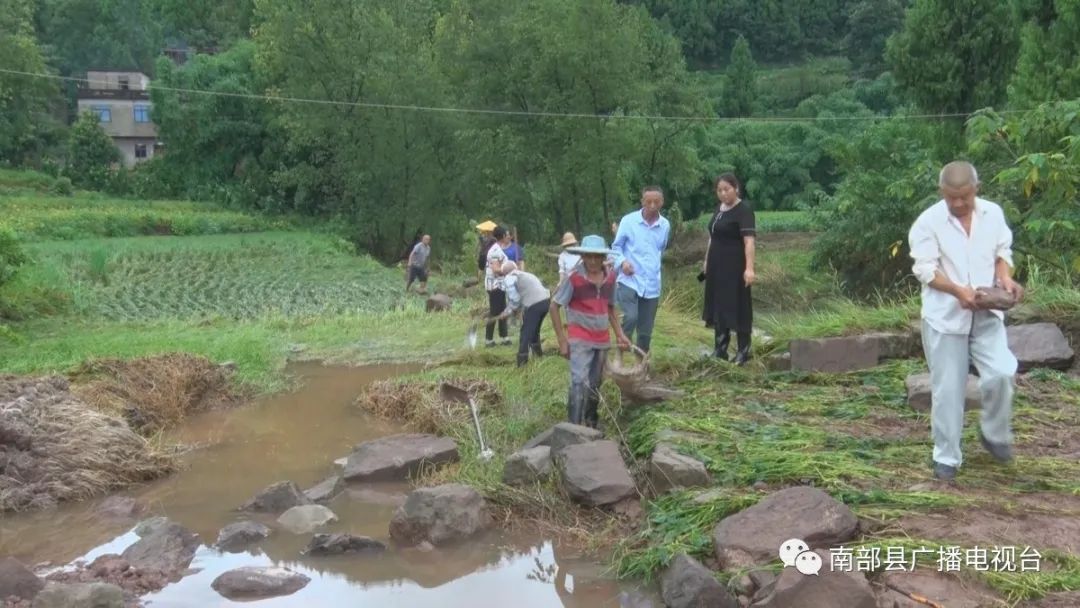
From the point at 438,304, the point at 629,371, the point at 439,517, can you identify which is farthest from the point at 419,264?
the point at 439,517

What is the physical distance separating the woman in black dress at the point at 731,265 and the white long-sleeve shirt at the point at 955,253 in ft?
8.87

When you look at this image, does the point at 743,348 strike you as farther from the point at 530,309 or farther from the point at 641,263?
the point at 530,309

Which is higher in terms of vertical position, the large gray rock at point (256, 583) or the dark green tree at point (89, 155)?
the dark green tree at point (89, 155)

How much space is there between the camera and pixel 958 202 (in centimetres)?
498

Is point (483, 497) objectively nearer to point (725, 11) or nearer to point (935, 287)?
point (935, 287)

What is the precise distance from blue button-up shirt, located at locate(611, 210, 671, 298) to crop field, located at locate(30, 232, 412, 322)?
9893mm

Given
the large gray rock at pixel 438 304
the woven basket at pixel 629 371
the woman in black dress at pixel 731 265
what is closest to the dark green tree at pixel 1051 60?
the woman in black dress at pixel 731 265

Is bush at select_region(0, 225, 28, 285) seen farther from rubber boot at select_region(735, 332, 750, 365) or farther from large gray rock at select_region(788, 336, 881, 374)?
large gray rock at select_region(788, 336, 881, 374)

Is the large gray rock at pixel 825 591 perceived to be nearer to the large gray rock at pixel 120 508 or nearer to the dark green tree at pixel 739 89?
the large gray rock at pixel 120 508

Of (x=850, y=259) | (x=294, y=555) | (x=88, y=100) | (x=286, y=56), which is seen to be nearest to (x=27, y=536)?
(x=294, y=555)

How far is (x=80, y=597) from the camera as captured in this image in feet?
16.0

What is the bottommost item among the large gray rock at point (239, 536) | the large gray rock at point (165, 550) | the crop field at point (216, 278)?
the crop field at point (216, 278)

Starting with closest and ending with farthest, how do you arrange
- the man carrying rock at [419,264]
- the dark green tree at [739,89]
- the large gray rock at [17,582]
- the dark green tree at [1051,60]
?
the large gray rock at [17,582] < the dark green tree at [1051,60] < the man carrying rock at [419,264] < the dark green tree at [739,89]

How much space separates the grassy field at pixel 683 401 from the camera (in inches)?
195
